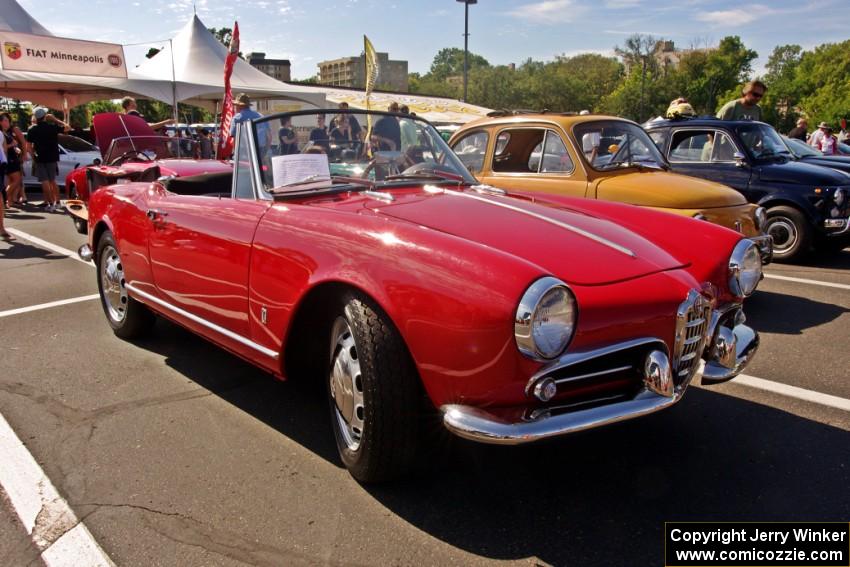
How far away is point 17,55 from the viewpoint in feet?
53.1

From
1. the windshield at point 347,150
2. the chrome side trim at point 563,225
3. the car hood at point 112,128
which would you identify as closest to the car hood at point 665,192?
the windshield at point 347,150

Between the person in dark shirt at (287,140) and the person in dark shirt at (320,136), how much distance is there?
0.10m

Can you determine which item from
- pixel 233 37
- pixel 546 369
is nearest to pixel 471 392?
pixel 546 369

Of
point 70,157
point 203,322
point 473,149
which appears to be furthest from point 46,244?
point 203,322

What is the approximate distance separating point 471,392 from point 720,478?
1.29 m

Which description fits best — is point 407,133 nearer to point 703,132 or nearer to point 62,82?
point 703,132

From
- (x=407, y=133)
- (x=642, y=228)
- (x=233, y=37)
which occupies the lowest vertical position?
(x=642, y=228)

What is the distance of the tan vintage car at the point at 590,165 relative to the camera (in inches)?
229

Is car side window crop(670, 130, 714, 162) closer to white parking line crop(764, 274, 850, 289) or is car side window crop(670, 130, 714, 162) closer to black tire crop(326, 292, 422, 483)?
white parking line crop(764, 274, 850, 289)

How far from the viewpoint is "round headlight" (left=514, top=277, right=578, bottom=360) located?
6.88 feet

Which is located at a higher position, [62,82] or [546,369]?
[62,82]

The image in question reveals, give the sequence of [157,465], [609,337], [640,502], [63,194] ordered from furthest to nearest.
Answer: [63,194]
[157,465]
[640,502]
[609,337]

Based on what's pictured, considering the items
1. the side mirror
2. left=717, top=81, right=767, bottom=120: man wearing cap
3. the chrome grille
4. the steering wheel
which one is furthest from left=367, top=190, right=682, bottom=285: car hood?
the steering wheel

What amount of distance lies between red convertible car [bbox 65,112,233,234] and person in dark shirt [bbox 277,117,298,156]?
4.91 metres
